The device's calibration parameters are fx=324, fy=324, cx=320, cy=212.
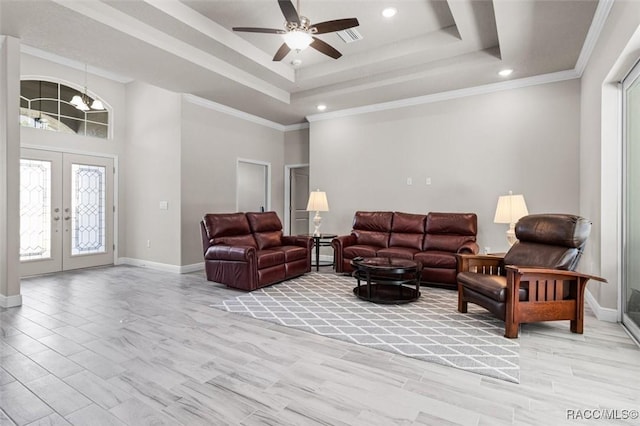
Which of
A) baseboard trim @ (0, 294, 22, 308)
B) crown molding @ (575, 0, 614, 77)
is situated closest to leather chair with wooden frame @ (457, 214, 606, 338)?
crown molding @ (575, 0, 614, 77)

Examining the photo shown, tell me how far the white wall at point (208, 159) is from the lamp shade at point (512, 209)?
4.55 meters

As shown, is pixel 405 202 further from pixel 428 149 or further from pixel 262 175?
pixel 262 175

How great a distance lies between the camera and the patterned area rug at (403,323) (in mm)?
2414

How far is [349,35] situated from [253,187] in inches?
158

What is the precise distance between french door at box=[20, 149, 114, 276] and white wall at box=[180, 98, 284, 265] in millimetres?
1818

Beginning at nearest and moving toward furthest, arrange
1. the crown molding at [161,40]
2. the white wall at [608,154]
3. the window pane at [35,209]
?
the white wall at [608,154]
the crown molding at [161,40]
the window pane at [35,209]

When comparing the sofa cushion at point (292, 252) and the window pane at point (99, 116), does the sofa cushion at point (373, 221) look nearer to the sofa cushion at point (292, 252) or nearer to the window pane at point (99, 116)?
the sofa cushion at point (292, 252)

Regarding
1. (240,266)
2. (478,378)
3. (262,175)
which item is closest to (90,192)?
(262,175)

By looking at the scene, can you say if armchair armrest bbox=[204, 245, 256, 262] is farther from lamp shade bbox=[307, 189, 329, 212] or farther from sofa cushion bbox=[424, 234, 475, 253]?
sofa cushion bbox=[424, 234, 475, 253]

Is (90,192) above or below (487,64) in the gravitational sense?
below

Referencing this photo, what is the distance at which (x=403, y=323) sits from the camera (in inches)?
122

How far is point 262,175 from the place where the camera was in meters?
7.32

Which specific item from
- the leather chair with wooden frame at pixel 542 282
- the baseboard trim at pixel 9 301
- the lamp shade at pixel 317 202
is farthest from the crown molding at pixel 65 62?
the leather chair with wooden frame at pixel 542 282

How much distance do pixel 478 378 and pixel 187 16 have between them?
14.1ft
